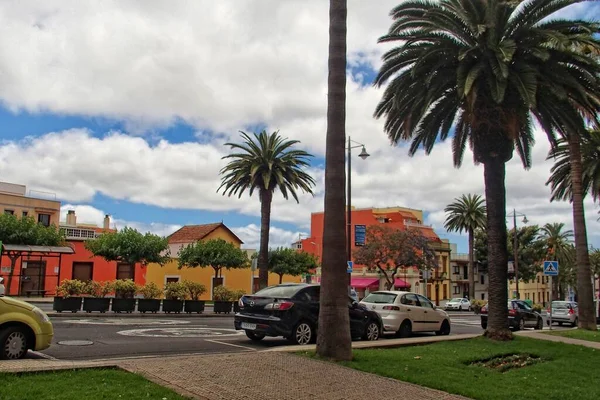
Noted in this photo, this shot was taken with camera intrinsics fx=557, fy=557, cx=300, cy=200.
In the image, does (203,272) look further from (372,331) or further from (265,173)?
(372,331)

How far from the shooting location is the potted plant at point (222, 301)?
2906 centimetres

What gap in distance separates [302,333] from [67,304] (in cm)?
1379

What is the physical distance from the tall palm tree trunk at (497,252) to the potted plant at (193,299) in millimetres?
15717

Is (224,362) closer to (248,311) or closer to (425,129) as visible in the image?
(248,311)

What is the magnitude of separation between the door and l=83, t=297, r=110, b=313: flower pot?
22.4 meters

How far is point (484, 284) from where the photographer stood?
282 ft

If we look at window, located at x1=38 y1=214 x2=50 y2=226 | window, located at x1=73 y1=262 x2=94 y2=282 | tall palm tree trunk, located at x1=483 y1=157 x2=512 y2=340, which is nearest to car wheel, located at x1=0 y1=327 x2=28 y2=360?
tall palm tree trunk, located at x1=483 y1=157 x2=512 y2=340

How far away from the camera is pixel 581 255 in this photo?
848 inches

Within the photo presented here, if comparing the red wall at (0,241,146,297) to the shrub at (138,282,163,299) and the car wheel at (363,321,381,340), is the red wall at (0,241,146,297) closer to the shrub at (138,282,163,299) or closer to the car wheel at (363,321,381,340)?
A: the shrub at (138,282,163,299)

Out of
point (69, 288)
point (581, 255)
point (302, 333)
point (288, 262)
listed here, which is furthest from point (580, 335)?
point (288, 262)

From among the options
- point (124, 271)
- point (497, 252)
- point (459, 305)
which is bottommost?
point (459, 305)

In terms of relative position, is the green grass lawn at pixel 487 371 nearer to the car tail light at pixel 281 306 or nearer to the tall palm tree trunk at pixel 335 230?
the tall palm tree trunk at pixel 335 230

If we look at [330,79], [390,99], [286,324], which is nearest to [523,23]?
[390,99]

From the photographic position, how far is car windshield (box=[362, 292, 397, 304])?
17625 millimetres
